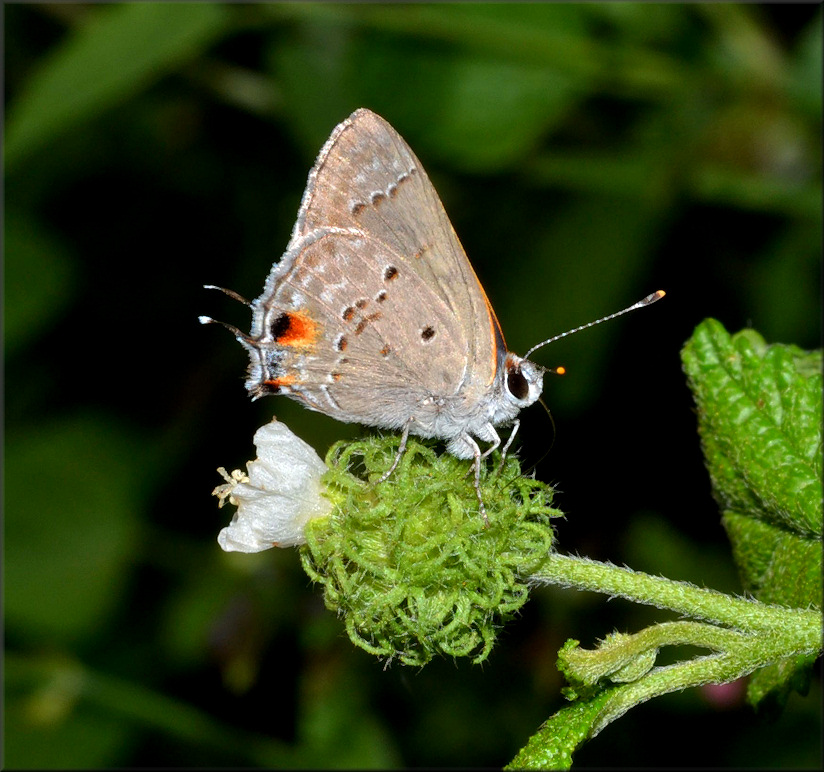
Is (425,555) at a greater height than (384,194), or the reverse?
(384,194)

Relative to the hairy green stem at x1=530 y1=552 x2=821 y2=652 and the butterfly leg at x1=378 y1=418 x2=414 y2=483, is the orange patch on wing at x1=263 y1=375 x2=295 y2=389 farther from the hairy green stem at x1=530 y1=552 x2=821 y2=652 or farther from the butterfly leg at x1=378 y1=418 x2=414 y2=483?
the hairy green stem at x1=530 y1=552 x2=821 y2=652

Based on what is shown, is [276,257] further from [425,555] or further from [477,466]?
[425,555]

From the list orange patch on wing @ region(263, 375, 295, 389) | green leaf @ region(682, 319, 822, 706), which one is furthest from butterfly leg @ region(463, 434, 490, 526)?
green leaf @ region(682, 319, 822, 706)

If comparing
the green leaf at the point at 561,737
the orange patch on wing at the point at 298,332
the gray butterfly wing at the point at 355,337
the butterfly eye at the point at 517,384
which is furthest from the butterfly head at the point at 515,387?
the green leaf at the point at 561,737

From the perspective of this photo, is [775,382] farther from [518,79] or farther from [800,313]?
[518,79]

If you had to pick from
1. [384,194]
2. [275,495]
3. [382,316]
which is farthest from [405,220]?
[275,495]

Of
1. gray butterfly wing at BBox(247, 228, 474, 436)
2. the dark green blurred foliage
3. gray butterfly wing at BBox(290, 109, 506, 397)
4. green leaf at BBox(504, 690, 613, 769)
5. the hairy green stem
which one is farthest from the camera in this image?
the dark green blurred foliage

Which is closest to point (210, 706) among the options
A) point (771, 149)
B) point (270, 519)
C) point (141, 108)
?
point (270, 519)
